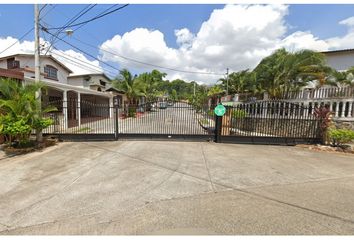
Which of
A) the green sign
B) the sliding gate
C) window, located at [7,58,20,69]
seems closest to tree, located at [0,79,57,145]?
the sliding gate

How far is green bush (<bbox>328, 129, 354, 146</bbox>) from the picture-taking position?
25.6 feet

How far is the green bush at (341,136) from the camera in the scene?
25.6 feet

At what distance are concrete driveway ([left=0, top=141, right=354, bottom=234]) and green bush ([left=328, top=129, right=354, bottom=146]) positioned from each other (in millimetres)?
1228

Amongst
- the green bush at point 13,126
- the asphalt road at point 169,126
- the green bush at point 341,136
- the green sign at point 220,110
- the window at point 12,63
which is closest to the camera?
the green bush at point 13,126

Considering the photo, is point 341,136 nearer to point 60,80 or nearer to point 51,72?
point 51,72

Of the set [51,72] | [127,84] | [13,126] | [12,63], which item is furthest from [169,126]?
[12,63]

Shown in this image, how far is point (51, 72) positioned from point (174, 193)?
70.1 feet

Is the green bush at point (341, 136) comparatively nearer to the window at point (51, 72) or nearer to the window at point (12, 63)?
the window at point (51, 72)

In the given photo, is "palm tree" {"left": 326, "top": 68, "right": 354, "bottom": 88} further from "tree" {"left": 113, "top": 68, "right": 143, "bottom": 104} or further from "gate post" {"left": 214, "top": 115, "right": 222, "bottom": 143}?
"tree" {"left": 113, "top": 68, "right": 143, "bottom": 104}

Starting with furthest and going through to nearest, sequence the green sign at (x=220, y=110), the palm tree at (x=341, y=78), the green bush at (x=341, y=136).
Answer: the palm tree at (x=341, y=78), the green sign at (x=220, y=110), the green bush at (x=341, y=136)

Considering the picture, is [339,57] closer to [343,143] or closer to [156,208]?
[343,143]

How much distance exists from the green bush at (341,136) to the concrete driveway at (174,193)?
1.23 meters

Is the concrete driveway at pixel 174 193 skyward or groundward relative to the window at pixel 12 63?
groundward

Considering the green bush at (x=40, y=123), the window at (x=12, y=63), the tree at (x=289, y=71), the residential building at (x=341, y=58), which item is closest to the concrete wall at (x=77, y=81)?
A: the window at (x=12, y=63)
